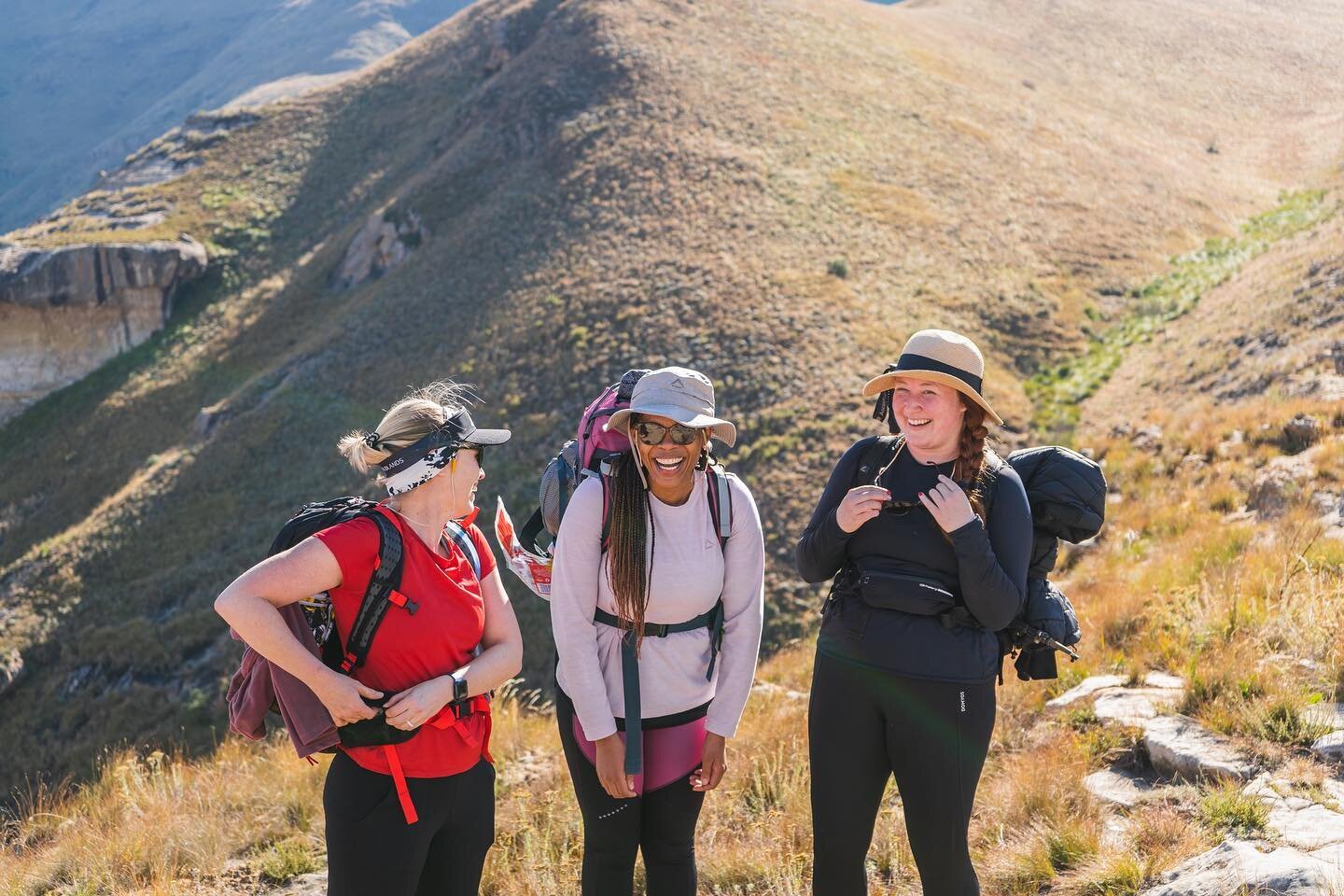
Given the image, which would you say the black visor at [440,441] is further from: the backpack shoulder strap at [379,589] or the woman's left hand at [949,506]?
the woman's left hand at [949,506]

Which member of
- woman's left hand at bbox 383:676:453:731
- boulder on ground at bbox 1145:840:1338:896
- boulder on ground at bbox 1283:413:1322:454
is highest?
woman's left hand at bbox 383:676:453:731

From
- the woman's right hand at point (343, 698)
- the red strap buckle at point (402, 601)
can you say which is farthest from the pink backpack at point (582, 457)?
the woman's right hand at point (343, 698)

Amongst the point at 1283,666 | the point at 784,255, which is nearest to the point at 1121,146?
the point at 784,255

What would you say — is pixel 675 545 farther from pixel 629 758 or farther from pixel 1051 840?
pixel 1051 840

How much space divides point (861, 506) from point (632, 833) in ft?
4.89

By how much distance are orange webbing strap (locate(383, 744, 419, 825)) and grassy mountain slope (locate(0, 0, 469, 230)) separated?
5431 inches

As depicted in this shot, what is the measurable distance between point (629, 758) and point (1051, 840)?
223 cm

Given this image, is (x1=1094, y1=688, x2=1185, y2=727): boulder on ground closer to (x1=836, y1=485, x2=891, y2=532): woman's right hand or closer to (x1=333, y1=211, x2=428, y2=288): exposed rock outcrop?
(x1=836, y1=485, x2=891, y2=532): woman's right hand

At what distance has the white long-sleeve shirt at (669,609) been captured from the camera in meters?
3.20

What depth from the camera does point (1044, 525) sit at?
11.5ft

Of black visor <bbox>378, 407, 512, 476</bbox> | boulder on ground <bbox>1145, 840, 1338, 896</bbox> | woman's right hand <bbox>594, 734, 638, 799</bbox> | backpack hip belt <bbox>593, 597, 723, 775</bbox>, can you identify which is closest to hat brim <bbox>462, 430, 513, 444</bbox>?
black visor <bbox>378, 407, 512, 476</bbox>

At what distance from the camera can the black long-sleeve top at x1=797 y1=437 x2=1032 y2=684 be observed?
310 centimetres

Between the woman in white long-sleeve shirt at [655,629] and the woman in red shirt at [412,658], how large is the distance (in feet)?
1.10

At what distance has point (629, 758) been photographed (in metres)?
3.21
